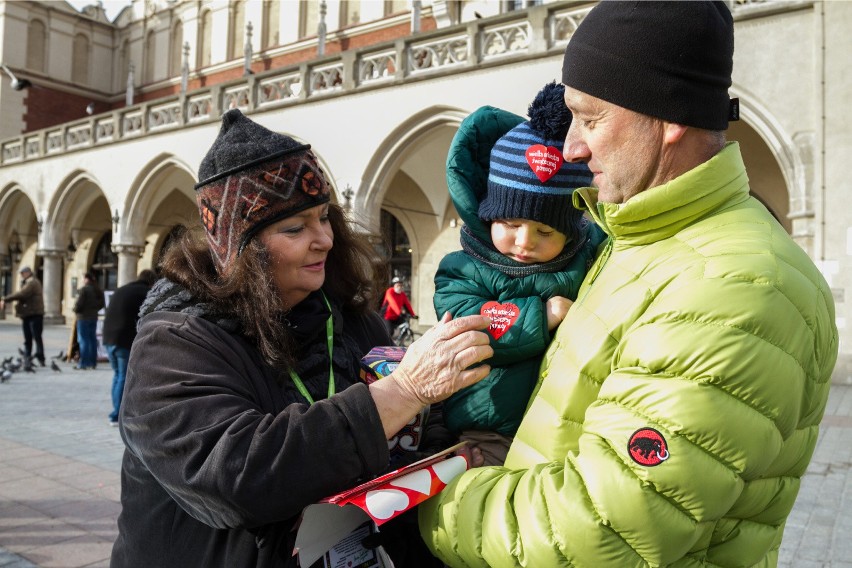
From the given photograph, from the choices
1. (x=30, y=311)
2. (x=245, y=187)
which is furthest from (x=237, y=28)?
(x=245, y=187)

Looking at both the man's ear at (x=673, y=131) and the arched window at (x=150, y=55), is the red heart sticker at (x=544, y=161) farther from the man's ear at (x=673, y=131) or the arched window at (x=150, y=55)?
the arched window at (x=150, y=55)

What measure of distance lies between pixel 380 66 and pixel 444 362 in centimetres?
1353

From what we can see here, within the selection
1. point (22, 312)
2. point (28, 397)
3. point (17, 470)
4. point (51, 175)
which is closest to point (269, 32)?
point (51, 175)

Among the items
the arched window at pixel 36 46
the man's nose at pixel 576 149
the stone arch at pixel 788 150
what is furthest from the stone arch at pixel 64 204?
the man's nose at pixel 576 149

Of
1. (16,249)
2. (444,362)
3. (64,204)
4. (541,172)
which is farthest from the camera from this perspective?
(16,249)

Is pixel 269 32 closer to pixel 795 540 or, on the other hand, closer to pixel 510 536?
pixel 795 540

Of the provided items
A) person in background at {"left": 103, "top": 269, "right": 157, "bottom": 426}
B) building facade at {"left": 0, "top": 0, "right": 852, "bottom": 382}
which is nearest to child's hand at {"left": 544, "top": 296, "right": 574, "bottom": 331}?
building facade at {"left": 0, "top": 0, "right": 852, "bottom": 382}

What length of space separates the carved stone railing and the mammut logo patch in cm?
1071

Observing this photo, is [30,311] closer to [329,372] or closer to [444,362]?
[329,372]

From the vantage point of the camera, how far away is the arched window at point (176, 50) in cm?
2742

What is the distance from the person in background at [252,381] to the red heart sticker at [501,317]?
16 cm

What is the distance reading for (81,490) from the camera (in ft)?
15.8

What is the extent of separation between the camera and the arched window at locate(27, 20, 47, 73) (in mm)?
28031

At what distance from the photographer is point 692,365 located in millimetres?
978
